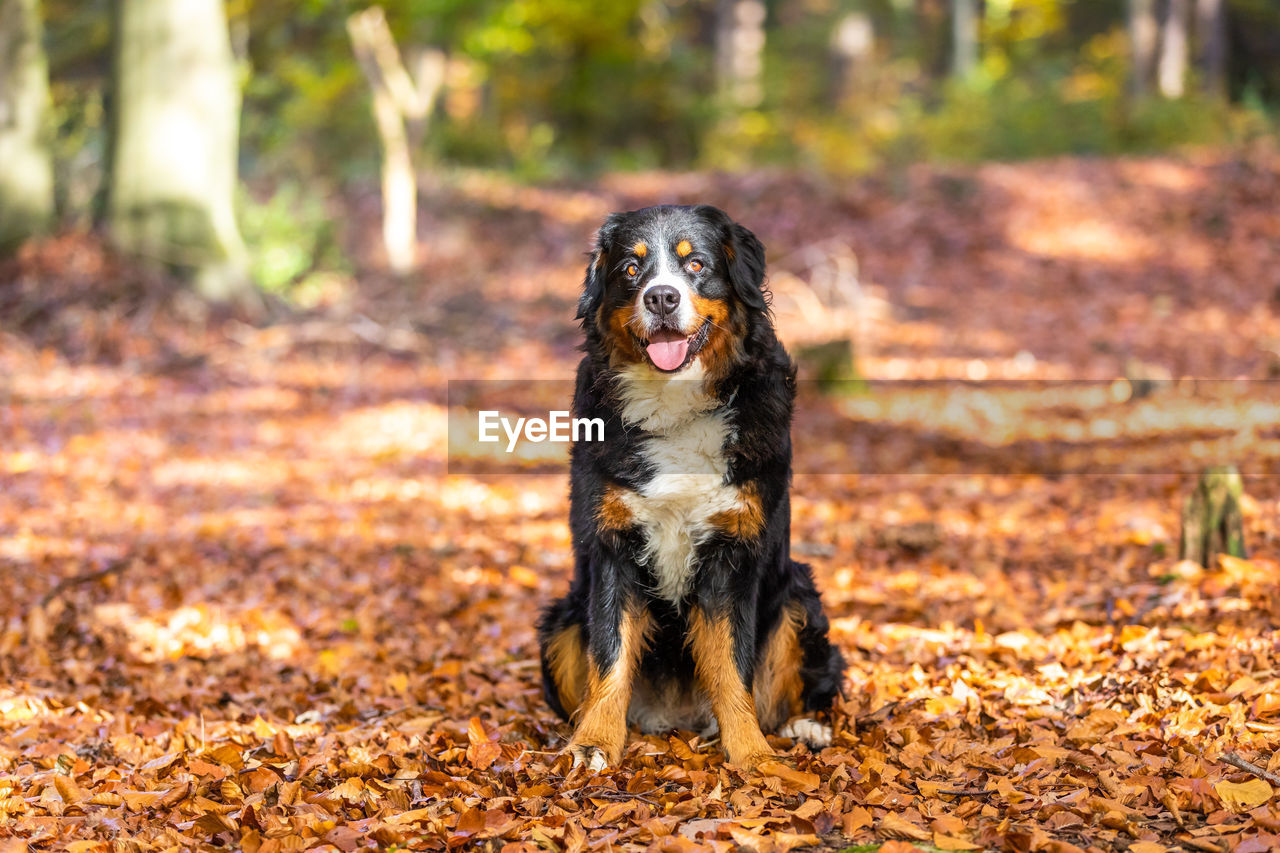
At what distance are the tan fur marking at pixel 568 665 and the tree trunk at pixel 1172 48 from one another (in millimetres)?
22108

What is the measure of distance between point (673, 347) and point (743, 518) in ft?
2.15

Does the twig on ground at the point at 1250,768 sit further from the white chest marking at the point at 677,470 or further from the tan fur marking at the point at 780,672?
the white chest marking at the point at 677,470

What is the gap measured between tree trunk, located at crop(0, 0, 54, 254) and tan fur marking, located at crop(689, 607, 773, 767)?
11.8 metres

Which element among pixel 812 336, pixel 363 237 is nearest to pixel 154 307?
pixel 363 237

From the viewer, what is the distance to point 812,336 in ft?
43.7

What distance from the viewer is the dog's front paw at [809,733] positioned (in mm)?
4258

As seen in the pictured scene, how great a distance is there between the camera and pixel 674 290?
3920 mm

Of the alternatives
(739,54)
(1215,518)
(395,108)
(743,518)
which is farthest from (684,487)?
(739,54)

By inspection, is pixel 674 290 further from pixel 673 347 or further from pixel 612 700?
pixel 612 700

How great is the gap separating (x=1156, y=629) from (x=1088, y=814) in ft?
6.41

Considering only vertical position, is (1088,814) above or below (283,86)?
below

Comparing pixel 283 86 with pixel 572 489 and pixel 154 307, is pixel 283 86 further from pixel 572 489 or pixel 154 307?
pixel 572 489

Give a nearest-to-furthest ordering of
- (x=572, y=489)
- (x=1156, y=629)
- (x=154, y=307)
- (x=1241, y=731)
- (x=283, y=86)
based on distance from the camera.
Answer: (x=1241, y=731)
(x=572, y=489)
(x=1156, y=629)
(x=154, y=307)
(x=283, y=86)

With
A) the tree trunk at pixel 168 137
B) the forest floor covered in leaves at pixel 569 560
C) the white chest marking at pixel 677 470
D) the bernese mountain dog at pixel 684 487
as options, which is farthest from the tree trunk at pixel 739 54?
the white chest marking at pixel 677 470
